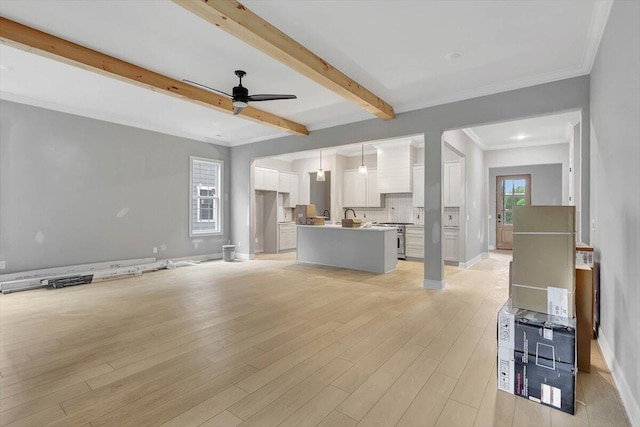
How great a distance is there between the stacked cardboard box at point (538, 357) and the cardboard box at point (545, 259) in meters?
0.11

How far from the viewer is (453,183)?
7160 millimetres

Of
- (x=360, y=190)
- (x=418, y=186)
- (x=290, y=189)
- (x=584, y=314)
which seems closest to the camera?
(x=584, y=314)

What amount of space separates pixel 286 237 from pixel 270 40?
708cm

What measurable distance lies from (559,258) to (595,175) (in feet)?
5.66

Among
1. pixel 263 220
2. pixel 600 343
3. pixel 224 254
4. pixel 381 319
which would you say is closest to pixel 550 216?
pixel 600 343

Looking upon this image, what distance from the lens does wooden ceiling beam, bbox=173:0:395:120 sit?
2.47m

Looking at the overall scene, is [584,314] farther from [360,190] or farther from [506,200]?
[506,200]

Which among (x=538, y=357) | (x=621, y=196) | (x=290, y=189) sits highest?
(x=290, y=189)

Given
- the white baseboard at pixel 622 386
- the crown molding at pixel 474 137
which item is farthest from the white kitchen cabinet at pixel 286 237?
the white baseboard at pixel 622 386

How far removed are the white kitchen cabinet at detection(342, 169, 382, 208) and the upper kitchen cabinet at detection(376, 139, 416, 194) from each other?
0.32 m

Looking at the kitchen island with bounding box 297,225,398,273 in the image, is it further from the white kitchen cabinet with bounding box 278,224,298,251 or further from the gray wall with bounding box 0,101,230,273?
the gray wall with bounding box 0,101,230,273

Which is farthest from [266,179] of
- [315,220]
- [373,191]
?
[373,191]

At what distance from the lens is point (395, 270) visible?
6.25 meters

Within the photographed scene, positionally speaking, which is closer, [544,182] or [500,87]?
[500,87]
